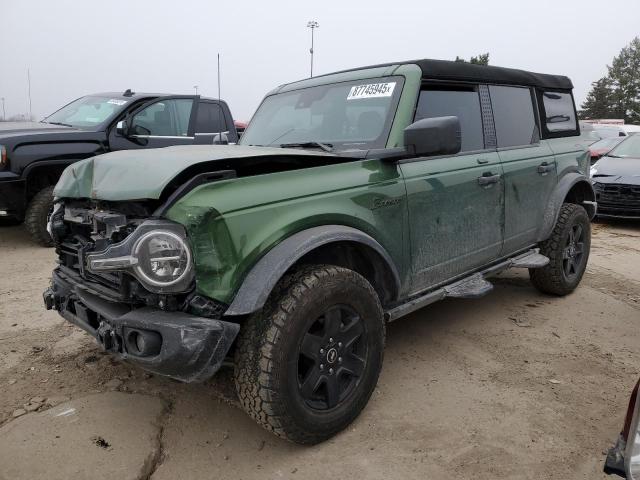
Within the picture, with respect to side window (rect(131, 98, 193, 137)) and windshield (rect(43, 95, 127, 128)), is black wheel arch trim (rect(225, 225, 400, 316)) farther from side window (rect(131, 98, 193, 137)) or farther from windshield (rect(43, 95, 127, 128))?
windshield (rect(43, 95, 127, 128))

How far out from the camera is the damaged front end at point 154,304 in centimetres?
207

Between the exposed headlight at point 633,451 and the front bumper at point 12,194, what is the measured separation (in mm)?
6057

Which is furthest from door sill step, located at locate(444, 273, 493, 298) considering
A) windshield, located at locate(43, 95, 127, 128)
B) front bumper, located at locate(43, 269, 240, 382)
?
windshield, located at locate(43, 95, 127, 128)

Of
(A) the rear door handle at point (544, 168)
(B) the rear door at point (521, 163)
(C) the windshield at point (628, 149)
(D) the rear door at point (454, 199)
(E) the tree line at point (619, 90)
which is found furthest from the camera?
(E) the tree line at point (619, 90)

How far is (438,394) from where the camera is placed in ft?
9.67

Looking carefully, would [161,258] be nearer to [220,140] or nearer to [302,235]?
[302,235]

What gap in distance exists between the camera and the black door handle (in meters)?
3.39

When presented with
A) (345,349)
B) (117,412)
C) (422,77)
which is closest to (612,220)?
(422,77)

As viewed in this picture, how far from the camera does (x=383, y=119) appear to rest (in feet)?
10.0

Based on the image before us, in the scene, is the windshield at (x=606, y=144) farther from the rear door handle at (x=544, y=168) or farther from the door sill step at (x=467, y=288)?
the door sill step at (x=467, y=288)

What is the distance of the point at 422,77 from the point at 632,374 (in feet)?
7.36

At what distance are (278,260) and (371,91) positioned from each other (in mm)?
1498

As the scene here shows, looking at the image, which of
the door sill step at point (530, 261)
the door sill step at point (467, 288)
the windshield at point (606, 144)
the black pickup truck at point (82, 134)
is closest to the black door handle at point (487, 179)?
the door sill step at point (467, 288)

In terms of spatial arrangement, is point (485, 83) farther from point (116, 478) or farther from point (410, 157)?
point (116, 478)
